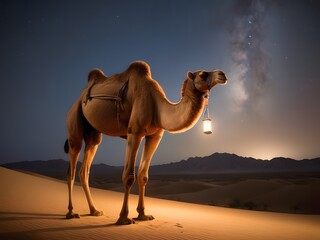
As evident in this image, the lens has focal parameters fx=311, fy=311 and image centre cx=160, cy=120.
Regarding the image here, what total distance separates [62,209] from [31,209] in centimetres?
75

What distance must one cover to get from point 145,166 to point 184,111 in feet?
5.21

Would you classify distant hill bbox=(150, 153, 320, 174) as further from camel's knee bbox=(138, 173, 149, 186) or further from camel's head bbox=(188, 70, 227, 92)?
camel's head bbox=(188, 70, 227, 92)

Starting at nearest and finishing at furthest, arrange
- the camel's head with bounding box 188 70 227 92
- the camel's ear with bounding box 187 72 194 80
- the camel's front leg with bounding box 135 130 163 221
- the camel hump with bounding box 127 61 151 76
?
the camel's head with bounding box 188 70 227 92, the camel's ear with bounding box 187 72 194 80, the camel's front leg with bounding box 135 130 163 221, the camel hump with bounding box 127 61 151 76

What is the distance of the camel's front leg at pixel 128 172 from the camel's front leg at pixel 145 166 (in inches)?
23.4

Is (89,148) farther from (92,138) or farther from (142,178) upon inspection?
(142,178)

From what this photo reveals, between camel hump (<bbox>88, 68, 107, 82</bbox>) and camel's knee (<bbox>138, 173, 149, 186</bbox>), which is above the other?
camel hump (<bbox>88, 68, 107, 82</bbox>)

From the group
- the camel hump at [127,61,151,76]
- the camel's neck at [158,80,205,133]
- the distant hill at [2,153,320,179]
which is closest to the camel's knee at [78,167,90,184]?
the camel's neck at [158,80,205,133]

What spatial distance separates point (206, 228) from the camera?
5.86 m

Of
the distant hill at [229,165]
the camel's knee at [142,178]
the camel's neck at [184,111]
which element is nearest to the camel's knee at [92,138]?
the camel's knee at [142,178]

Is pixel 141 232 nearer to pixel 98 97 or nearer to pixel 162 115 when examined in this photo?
pixel 162 115

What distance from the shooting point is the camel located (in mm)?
5531

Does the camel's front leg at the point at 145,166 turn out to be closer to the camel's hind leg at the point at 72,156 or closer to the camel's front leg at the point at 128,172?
the camel's front leg at the point at 128,172

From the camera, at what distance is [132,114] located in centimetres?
606

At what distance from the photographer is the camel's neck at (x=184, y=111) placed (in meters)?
5.45
